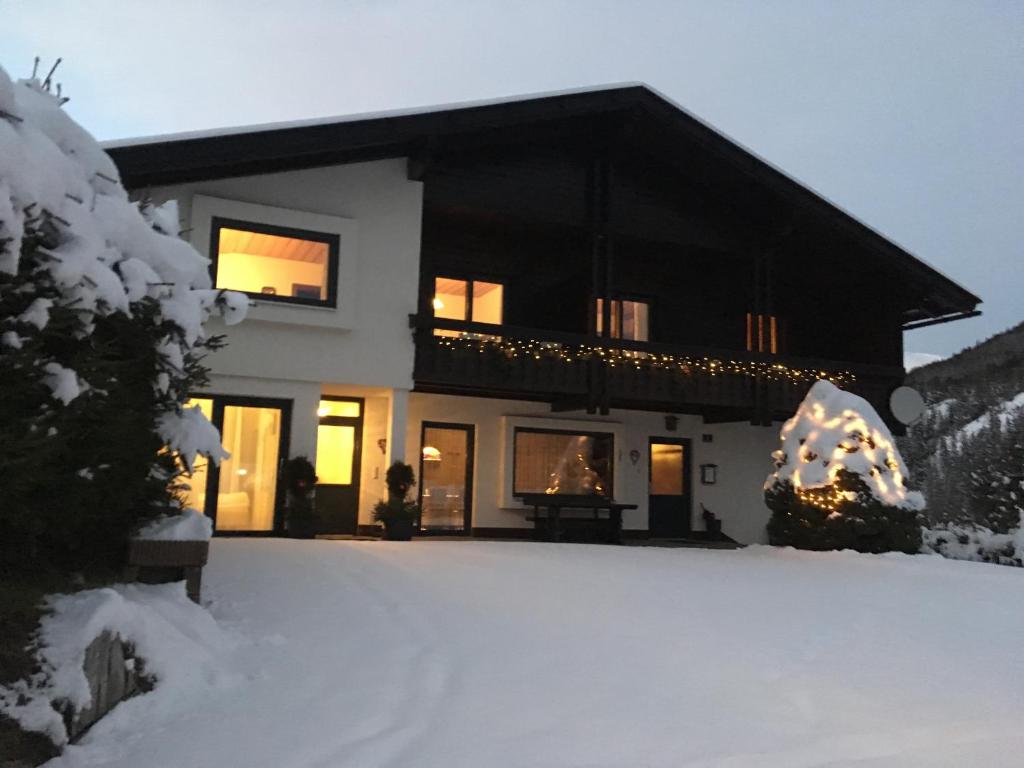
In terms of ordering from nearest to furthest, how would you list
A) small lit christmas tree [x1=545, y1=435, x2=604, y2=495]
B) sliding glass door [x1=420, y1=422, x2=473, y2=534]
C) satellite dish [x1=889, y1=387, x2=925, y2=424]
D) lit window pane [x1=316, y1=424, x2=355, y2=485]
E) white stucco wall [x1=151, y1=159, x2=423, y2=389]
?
white stucco wall [x1=151, y1=159, x2=423, y2=389] → lit window pane [x1=316, y1=424, x2=355, y2=485] → sliding glass door [x1=420, y1=422, x2=473, y2=534] → small lit christmas tree [x1=545, y1=435, x2=604, y2=495] → satellite dish [x1=889, y1=387, x2=925, y2=424]

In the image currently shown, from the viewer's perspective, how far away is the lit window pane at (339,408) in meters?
13.3

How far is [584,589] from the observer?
24.3ft

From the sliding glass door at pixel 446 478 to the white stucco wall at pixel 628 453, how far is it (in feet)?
0.45

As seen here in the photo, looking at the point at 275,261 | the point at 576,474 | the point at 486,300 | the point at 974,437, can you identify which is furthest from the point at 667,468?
the point at 974,437

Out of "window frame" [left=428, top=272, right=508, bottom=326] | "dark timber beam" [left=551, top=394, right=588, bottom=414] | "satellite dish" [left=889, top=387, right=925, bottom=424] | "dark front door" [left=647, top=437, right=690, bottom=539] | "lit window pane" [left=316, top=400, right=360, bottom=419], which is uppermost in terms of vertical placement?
"window frame" [left=428, top=272, right=508, bottom=326]

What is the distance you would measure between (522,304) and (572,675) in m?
10.6

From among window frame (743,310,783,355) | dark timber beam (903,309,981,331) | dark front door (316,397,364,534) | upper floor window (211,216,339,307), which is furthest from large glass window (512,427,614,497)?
dark timber beam (903,309,981,331)

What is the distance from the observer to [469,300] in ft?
48.0

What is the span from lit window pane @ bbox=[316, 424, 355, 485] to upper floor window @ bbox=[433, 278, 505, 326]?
2.67 metres

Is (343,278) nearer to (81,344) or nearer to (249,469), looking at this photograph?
(249,469)

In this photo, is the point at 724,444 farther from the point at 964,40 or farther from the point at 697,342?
the point at 964,40

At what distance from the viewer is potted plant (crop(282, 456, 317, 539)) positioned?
1140 centimetres

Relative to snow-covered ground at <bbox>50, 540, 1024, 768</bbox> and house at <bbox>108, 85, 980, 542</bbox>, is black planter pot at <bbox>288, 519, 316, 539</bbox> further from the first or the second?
snow-covered ground at <bbox>50, 540, 1024, 768</bbox>

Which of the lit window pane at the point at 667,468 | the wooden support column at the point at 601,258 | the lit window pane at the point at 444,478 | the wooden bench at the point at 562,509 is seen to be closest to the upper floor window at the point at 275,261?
the lit window pane at the point at 444,478
